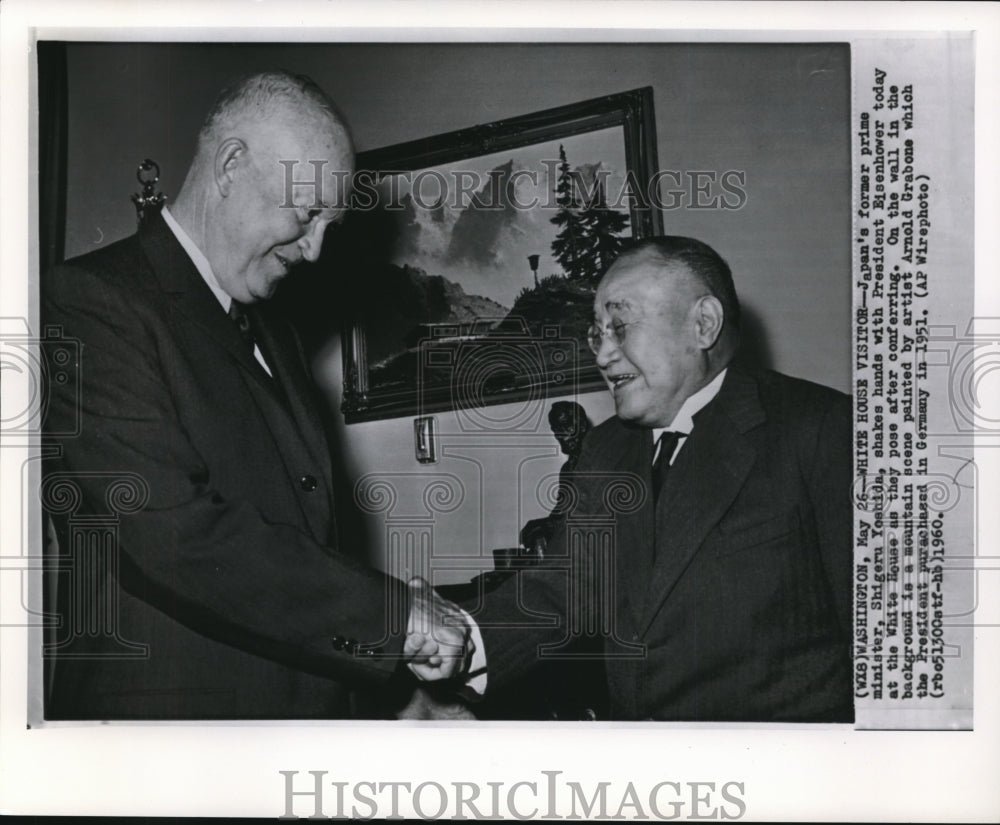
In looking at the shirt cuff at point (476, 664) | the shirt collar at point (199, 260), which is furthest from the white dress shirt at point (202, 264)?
the shirt cuff at point (476, 664)

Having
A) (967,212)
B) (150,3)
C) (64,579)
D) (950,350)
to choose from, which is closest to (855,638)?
(950,350)

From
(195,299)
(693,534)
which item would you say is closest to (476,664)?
(693,534)

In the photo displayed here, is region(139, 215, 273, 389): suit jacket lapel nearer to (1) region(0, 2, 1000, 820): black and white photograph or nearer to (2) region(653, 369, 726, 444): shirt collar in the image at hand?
(1) region(0, 2, 1000, 820): black and white photograph

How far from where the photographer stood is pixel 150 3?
2.71m

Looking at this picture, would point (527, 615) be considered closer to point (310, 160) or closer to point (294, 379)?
point (294, 379)

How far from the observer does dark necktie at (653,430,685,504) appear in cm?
265

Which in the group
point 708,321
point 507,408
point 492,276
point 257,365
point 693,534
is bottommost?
point 693,534

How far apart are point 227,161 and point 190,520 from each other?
3.33 feet

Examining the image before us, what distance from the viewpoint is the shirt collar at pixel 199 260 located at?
2.64m

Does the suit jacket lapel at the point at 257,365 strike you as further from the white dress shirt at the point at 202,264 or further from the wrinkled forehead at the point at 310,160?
the wrinkled forehead at the point at 310,160

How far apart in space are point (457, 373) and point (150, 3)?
4.59 feet

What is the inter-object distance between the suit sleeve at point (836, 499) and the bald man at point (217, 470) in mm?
1084

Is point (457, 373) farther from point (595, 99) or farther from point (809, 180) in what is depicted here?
point (809, 180)

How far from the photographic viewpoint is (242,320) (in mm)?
2664
